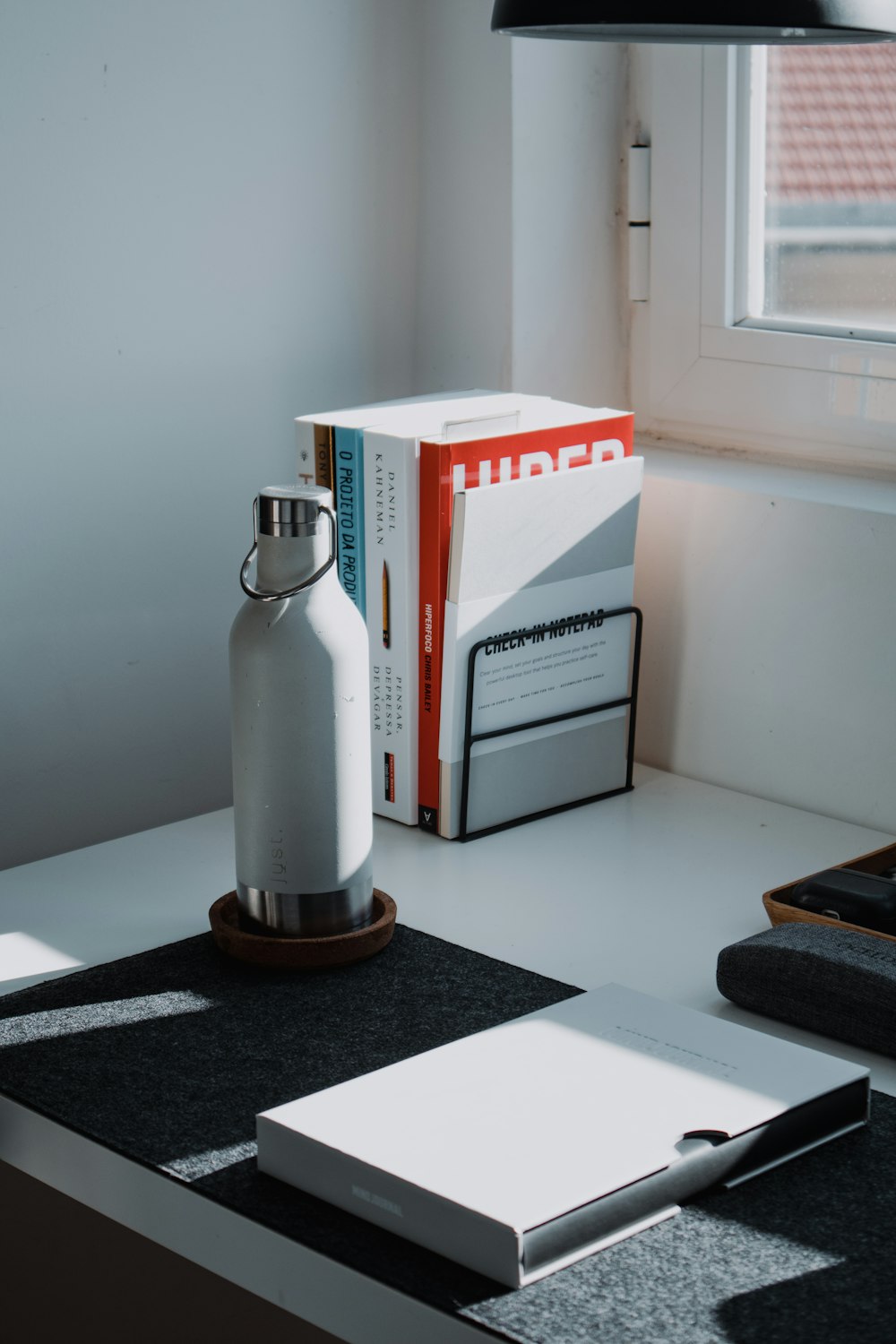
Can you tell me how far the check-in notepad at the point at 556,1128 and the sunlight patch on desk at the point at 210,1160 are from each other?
2 cm

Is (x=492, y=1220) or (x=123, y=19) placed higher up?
(x=123, y=19)

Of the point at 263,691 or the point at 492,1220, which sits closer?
the point at 492,1220

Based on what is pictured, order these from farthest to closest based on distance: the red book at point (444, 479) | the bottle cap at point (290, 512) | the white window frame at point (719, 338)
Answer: the white window frame at point (719, 338), the red book at point (444, 479), the bottle cap at point (290, 512)

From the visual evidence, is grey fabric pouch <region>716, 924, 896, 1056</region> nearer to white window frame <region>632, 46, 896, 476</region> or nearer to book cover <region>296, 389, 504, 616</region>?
book cover <region>296, 389, 504, 616</region>

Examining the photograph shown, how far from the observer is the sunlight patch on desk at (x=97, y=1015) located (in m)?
0.90

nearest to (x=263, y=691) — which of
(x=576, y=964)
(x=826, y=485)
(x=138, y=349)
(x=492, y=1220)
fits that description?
(x=576, y=964)

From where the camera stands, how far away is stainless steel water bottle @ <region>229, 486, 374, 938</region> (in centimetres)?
95

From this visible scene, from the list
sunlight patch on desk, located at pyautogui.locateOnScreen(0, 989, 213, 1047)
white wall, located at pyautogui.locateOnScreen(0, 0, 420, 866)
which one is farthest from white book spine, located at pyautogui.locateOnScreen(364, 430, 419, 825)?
sunlight patch on desk, located at pyautogui.locateOnScreen(0, 989, 213, 1047)

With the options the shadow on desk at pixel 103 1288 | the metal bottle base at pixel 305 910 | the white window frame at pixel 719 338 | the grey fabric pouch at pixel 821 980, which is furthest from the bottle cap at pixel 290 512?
the shadow on desk at pixel 103 1288

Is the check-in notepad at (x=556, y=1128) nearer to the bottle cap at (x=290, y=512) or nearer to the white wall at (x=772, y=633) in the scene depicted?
the bottle cap at (x=290, y=512)

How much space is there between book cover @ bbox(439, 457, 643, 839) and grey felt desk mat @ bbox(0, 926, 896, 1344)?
0.23 m

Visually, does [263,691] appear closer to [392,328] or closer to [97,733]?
[97,733]

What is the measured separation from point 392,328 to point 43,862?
62 centimetres

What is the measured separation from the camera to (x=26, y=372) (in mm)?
1253
